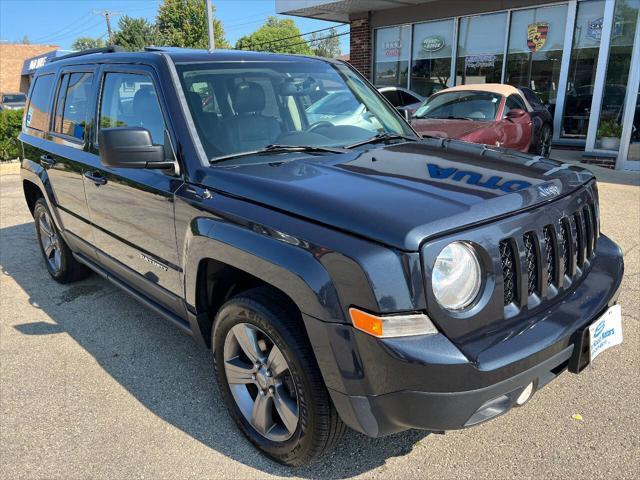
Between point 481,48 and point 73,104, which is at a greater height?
point 481,48

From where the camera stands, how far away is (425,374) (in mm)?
1786

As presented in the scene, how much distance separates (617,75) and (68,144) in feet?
33.4

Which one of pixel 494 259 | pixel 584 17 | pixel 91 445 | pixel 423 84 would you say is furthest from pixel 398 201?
pixel 423 84

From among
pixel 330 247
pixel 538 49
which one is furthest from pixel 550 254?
pixel 538 49

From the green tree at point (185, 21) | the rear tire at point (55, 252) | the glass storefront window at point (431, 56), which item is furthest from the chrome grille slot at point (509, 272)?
the green tree at point (185, 21)

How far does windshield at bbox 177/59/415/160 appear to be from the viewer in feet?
9.05

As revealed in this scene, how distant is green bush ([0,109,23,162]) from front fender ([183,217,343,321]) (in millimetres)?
12760

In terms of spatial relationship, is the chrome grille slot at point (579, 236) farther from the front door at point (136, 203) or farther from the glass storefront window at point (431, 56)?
the glass storefront window at point (431, 56)

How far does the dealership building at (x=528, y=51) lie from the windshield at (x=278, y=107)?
7920 mm

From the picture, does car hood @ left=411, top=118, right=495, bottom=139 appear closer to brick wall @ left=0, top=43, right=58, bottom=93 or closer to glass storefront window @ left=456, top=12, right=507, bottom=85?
glass storefront window @ left=456, top=12, right=507, bottom=85

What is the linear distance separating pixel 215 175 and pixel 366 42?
14186 millimetres

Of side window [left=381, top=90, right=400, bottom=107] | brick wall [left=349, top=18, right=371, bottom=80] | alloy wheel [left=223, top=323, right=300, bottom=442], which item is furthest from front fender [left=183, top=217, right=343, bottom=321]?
brick wall [left=349, top=18, right=371, bottom=80]

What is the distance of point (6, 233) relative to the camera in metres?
6.68

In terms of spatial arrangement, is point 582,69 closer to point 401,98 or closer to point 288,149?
point 401,98
